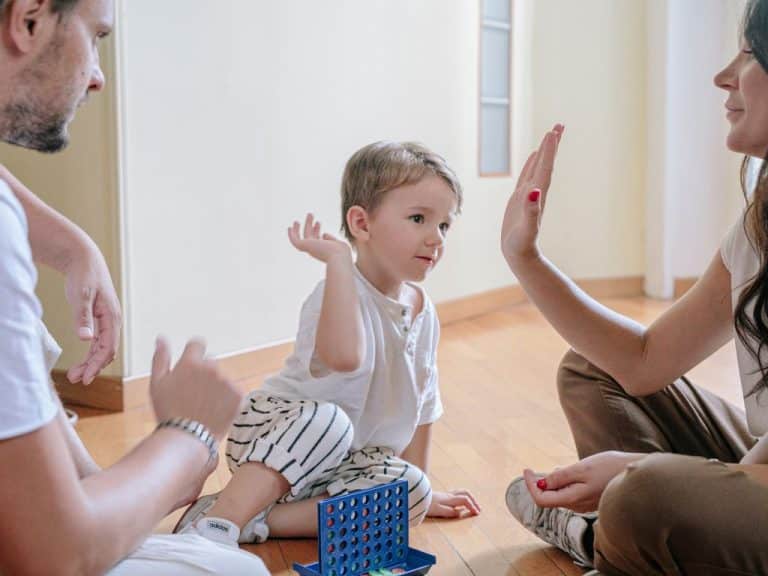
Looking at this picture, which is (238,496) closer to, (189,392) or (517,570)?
(517,570)

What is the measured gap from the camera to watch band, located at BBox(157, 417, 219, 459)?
89 centimetres

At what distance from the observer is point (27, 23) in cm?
83

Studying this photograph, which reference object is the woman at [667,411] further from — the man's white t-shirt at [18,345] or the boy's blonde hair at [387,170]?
the man's white t-shirt at [18,345]

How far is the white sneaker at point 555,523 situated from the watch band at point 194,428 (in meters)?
0.82

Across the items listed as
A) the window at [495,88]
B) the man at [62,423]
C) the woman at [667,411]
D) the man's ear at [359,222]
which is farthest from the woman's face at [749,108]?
the window at [495,88]

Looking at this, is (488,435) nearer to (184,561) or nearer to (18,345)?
(184,561)

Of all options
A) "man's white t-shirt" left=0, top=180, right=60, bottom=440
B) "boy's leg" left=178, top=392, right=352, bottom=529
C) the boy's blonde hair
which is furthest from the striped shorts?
"man's white t-shirt" left=0, top=180, right=60, bottom=440

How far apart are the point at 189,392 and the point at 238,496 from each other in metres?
0.75

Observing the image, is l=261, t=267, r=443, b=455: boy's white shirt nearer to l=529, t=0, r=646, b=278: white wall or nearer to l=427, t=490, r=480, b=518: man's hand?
l=427, t=490, r=480, b=518: man's hand

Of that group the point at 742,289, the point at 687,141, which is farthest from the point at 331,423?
the point at 687,141

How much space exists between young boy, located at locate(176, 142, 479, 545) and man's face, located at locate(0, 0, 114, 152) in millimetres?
783

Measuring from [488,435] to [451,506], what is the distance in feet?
1.92

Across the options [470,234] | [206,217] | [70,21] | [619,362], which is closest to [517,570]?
[619,362]

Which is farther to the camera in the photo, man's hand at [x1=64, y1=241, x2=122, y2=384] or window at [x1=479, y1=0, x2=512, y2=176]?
window at [x1=479, y1=0, x2=512, y2=176]
